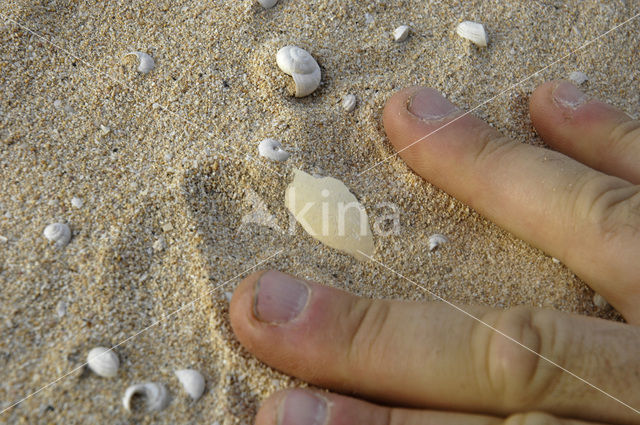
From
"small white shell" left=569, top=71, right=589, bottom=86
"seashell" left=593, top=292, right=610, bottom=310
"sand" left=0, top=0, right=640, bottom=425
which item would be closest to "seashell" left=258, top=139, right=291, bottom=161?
"sand" left=0, top=0, right=640, bottom=425

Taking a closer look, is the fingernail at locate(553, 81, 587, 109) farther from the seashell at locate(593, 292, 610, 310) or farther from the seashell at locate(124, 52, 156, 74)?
the seashell at locate(124, 52, 156, 74)

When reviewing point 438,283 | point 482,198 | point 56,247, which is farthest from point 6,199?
point 482,198

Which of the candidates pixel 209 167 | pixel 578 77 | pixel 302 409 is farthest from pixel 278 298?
pixel 578 77

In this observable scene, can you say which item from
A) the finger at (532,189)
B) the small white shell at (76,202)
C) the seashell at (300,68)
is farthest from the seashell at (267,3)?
the small white shell at (76,202)

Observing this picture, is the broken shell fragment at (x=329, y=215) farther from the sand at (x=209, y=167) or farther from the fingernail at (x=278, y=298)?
the fingernail at (x=278, y=298)

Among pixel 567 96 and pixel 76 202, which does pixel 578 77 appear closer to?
pixel 567 96

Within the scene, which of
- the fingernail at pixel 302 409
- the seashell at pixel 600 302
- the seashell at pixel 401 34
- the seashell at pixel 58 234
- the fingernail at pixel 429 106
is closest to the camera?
the fingernail at pixel 302 409
